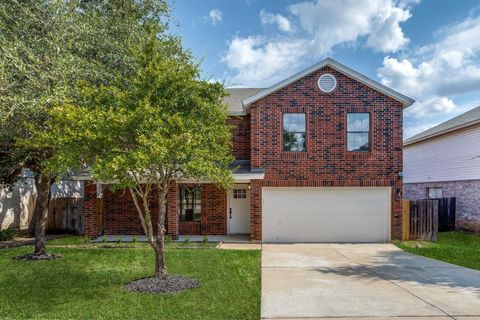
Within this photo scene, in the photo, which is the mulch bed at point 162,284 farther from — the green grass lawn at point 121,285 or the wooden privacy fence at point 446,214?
the wooden privacy fence at point 446,214

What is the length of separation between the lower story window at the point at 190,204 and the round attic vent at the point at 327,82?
643 centimetres

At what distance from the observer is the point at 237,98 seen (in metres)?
17.6

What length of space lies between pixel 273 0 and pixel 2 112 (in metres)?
10.1

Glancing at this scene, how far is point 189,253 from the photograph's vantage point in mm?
11141

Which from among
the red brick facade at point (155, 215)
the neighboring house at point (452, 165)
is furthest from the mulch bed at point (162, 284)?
the neighboring house at point (452, 165)

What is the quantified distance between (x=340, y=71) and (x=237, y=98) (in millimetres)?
5328

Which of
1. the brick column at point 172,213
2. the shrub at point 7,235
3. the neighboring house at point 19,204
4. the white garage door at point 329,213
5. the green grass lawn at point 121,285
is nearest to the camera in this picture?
the green grass lawn at point 121,285

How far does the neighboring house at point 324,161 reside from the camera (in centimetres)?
1398

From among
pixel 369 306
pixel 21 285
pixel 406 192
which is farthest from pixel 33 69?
pixel 406 192

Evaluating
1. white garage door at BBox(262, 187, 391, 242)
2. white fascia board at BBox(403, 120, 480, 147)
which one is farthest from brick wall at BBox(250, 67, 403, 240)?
white fascia board at BBox(403, 120, 480, 147)

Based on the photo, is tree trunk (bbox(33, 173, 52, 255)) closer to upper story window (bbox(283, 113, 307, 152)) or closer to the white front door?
the white front door

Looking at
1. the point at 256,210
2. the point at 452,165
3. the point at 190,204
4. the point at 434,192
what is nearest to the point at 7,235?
the point at 190,204

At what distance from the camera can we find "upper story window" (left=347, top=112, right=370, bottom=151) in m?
14.1

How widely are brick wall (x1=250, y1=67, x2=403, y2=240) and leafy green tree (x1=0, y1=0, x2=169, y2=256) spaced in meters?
5.70
